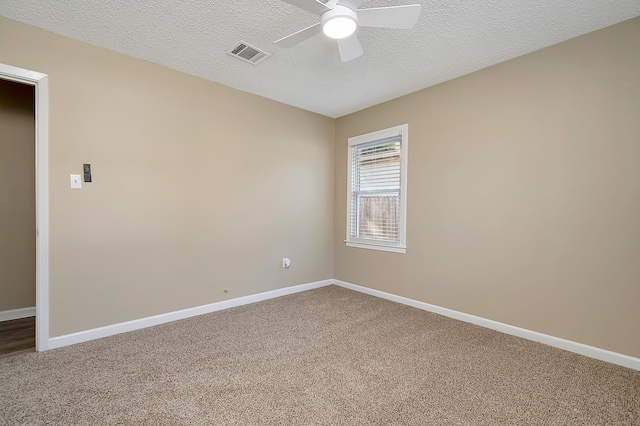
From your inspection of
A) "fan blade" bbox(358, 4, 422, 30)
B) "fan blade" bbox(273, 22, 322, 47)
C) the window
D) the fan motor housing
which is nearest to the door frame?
"fan blade" bbox(273, 22, 322, 47)

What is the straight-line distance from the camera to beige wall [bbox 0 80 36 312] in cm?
302

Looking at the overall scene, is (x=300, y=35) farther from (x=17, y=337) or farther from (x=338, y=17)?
(x=17, y=337)

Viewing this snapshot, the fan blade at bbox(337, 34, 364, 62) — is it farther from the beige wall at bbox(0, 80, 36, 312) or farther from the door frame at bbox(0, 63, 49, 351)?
the beige wall at bbox(0, 80, 36, 312)

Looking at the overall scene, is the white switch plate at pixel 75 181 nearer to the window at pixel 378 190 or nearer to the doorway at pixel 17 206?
the doorway at pixel 17 206

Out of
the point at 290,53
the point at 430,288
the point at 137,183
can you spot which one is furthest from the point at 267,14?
the point at 430,288

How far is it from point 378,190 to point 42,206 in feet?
11.2

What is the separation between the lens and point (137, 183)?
2734mm

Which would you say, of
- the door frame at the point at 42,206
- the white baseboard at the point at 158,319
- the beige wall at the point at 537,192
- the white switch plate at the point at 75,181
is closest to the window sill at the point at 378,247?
the beige wall at the point at 537,192

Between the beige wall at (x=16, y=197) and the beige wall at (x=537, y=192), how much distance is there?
14.0 feet

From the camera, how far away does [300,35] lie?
1.86m

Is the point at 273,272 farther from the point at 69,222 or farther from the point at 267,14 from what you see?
the point at 267,14

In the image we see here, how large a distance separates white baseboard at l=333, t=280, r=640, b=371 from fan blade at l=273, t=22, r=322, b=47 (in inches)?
115

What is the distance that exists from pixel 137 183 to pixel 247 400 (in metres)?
2.19

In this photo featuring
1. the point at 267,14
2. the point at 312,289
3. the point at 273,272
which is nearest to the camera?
the point at 267,14
